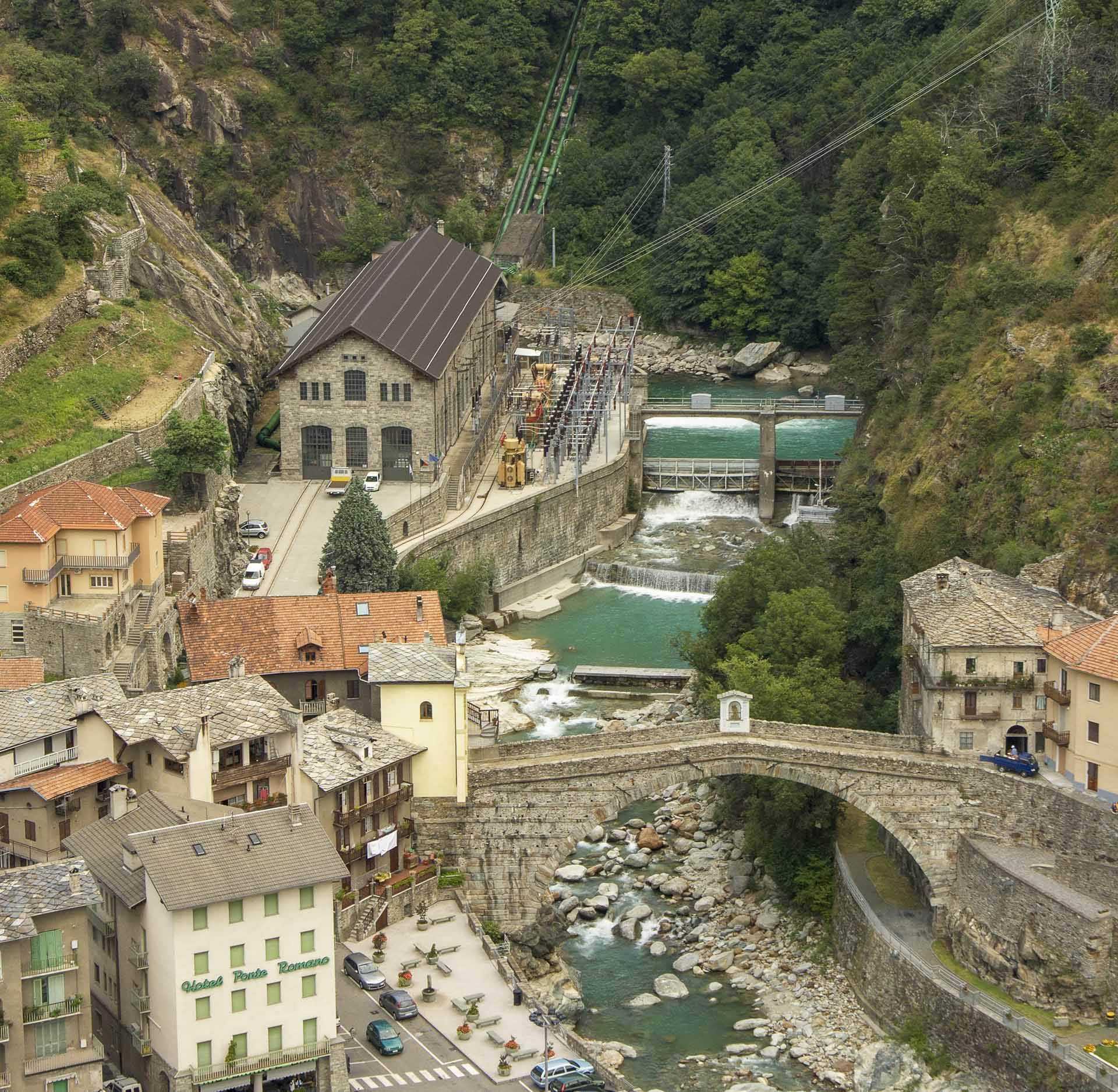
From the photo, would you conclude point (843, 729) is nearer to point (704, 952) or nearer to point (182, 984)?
point (704, 952)

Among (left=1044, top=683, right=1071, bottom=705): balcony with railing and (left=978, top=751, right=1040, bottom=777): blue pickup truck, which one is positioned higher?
(left=1044, top=683, right=1071, bottom=705): balcony with railing

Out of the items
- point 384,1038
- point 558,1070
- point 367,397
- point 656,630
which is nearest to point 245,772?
point 384,1038

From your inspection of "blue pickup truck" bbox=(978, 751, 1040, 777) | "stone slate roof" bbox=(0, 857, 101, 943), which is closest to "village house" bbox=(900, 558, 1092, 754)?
"blue pickup truck" bbox=(978, 751, 1040, 777)

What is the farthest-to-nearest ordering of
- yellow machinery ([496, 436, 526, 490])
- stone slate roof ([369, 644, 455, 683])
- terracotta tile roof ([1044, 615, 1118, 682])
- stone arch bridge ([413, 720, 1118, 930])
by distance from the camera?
yellow machinery ([496, 436, 526, 490])
stone slate roof ([369, 644, 455, 683])
stone arch bridge ([413, 720, 1118, 930])
terracotta tile roof ([1044, 615, 1118, 682])

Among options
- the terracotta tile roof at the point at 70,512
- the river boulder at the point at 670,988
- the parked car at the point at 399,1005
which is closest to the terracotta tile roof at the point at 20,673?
the terracotta tile roof at the point at 70,512

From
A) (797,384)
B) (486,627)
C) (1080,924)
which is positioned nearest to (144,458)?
(486,627)

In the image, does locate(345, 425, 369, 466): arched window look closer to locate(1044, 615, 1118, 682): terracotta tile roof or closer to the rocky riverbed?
the rocky riverbed
